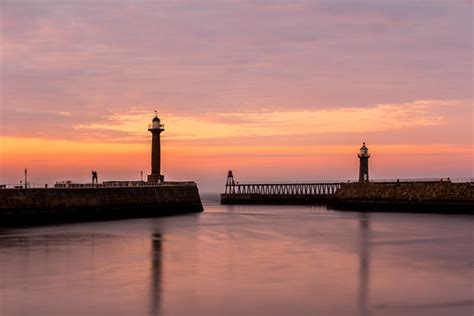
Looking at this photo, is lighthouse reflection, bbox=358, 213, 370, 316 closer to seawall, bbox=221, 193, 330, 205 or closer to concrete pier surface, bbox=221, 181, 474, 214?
concrete pier surface, bbox=221, 181, 474, 214

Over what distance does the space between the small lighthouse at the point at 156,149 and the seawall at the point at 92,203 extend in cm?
199

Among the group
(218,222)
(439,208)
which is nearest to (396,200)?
(439,208)

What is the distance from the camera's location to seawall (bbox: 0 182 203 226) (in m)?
44.3

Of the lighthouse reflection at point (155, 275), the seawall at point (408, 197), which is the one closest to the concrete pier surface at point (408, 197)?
the seawall at point (408, 197)

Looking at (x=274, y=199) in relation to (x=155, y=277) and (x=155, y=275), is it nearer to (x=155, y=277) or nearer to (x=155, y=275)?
(x=155, y=275)

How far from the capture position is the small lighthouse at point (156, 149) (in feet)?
204

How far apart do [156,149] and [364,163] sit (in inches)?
1012

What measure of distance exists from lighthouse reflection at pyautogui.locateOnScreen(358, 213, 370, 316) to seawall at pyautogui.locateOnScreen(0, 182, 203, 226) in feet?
63.0

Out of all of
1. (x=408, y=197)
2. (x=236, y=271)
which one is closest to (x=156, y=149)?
(x=408, y=197)

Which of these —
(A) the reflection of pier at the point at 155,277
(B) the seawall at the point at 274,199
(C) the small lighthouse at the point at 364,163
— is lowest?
(A) the reflection of pier at the point at 155,277

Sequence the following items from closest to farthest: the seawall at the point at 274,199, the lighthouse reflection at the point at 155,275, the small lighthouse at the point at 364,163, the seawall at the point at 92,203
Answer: the lighthouse reflection at the point at 155,275, the seawall at the point at 92,203, the small lighthouse at the point at 364,163, the seawall at the point at 274,199

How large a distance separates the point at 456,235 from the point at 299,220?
54.7 feet

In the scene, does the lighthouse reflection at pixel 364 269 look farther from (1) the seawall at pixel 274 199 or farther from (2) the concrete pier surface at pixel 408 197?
(1) the seawall at pixel 274 199

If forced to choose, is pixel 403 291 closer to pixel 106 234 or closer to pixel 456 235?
pixel 456 235
